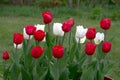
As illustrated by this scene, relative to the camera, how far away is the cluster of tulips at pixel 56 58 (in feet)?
8.76

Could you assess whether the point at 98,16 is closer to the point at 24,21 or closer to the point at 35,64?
the point at 24,21

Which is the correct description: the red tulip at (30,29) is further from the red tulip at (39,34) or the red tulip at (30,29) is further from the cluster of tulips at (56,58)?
the red tulip at (39,34)

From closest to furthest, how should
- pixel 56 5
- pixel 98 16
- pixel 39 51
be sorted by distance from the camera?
pixel 39 51, pixel 98 16, pixel 56 5

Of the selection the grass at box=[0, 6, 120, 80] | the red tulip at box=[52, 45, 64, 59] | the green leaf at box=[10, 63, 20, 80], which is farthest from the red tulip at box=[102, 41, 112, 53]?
the grass at box=[0, 6, 120, 80]

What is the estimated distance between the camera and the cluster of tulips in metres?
2.67

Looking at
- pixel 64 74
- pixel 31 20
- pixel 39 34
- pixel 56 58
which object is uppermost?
pixel 39 34

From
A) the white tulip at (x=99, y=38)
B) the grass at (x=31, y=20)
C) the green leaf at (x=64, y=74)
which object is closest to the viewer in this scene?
the green leaf at (x=64, y=74)

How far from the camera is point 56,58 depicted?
2.60 m

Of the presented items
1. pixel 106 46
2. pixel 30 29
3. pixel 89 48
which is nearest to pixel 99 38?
pixel 106 46

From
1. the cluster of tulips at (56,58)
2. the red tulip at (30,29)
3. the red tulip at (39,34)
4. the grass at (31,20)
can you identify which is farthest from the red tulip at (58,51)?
the grass at (31,20)

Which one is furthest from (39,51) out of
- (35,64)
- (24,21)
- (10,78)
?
(24,21)

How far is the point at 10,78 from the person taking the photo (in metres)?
2.81

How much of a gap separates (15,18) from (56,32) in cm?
932

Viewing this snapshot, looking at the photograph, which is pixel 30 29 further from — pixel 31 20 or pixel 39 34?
pixel 31 20
